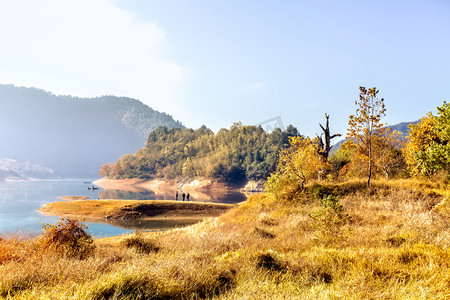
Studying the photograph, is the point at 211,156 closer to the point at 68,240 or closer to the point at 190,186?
the point at 190,186

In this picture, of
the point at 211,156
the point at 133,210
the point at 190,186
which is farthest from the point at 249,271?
the point at 211,156

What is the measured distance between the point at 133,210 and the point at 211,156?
84.9 metres

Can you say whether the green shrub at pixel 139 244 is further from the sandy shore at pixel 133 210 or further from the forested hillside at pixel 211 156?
the forested hillside at pixel 211 156

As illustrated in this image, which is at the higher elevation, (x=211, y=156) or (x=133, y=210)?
(x=211, y=156)

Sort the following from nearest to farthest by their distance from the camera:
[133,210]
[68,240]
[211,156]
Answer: [68,240] < [133,210] < [211,156]

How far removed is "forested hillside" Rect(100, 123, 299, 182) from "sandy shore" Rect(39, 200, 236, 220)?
6060 centimetres

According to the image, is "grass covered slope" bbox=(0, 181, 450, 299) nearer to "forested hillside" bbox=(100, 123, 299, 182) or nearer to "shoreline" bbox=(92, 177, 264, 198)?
"shoreline" bbox=(92, 177, 264, 198)

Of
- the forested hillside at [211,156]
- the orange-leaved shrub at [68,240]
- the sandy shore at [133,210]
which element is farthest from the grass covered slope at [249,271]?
the forested hillside at [211,156]

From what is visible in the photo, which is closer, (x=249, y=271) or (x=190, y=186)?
(x=249, y=271)

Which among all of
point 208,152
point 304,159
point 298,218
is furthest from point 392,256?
point 208,152

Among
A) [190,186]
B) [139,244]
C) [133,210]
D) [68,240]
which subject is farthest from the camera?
[190,186]

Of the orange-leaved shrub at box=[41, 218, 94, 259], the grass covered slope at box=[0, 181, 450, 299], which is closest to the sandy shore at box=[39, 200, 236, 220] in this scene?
the orange-leaved shrub at box=[41, 218, 94, 259]

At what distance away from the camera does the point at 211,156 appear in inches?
4825

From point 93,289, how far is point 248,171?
103 m
